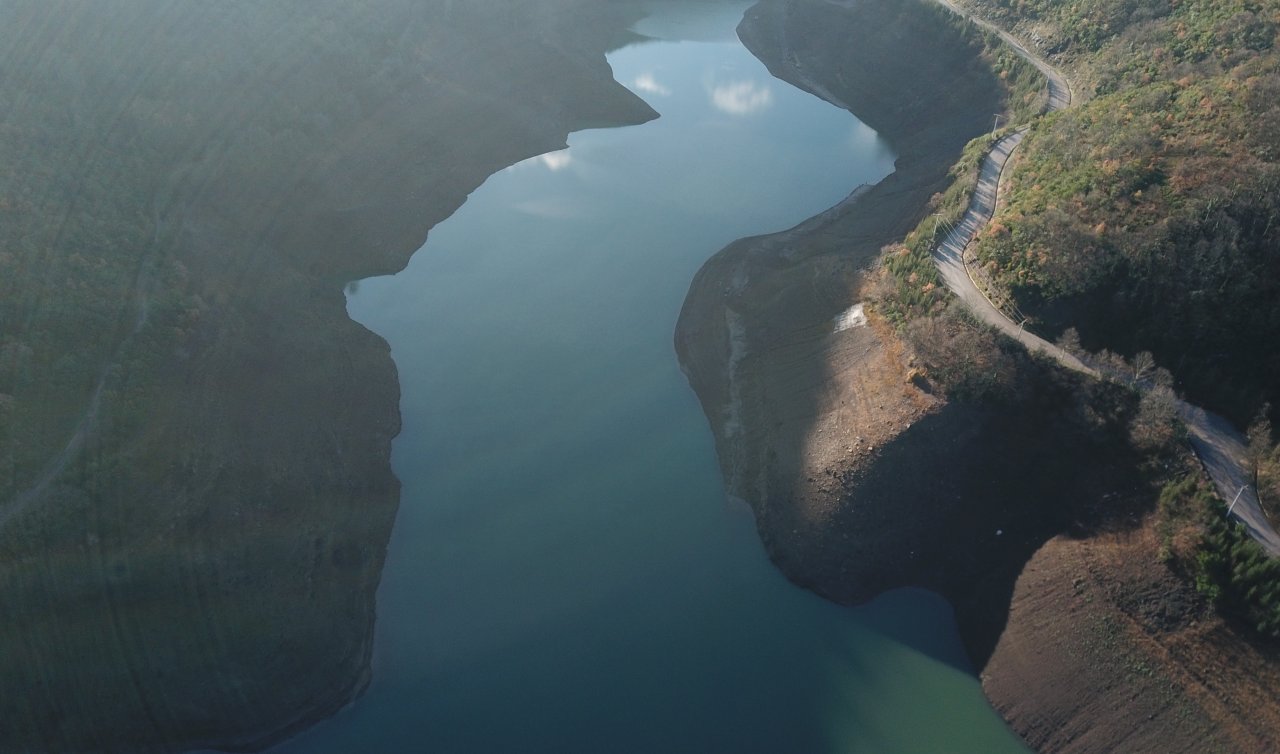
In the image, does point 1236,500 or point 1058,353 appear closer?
point 1236,500

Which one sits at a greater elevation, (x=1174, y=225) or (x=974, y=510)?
(x=1174, y=225)

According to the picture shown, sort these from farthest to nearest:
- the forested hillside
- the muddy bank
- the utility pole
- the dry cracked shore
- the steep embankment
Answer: the muddy bank
the forested hillside
the utility pole
the steep embankment
the dry cracked shore

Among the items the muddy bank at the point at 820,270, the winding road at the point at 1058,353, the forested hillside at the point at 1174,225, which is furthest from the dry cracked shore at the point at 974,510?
the forested hillside at the point at 1174,225

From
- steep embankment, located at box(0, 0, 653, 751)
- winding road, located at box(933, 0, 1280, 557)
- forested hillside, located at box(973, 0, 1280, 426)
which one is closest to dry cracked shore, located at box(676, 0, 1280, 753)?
winding road, located at box(933, 0, 1280, 557)

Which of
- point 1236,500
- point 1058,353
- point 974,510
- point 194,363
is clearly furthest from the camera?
point 194,363

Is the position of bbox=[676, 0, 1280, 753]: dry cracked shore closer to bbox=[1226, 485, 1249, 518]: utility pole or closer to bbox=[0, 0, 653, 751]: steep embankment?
bbox=[1226, 485, 1249, 518]: utility pole

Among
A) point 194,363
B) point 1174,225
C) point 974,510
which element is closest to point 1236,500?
point 974,510

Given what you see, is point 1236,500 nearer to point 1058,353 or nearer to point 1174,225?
point 1058,353
